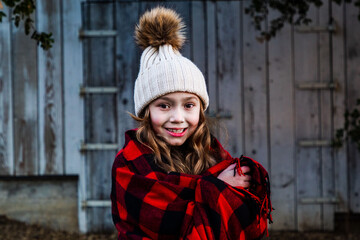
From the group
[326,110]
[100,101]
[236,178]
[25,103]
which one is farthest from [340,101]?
[25,103]

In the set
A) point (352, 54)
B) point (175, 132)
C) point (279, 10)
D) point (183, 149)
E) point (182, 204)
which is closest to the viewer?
point (182, 204)

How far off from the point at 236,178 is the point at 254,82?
95.4 inches

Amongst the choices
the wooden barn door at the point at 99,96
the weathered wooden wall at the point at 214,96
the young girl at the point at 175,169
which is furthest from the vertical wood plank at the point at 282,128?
the young girl at the point at 175,169

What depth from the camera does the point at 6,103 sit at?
3.99 metres

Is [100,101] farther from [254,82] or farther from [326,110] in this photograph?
[326,110]

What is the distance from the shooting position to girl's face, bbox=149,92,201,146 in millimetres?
1646

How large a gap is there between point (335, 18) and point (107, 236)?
2.72m

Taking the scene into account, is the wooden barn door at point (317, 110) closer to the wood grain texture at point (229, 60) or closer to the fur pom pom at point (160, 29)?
the wood grain texture at point (229, 60)

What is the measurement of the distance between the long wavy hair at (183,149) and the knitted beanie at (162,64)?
0.28 ft

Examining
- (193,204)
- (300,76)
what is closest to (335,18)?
(300,76)

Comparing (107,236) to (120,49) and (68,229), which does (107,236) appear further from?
(120,49)

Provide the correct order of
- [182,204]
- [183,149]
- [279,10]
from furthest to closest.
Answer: [279,10]
[183,149]
[182,204]

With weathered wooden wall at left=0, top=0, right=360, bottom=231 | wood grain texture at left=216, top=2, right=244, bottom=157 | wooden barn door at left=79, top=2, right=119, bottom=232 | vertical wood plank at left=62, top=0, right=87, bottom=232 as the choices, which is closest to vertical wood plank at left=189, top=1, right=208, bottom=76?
weathered wooden wall at left=0, top=0, right=360, bottom=231

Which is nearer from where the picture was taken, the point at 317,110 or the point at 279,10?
the point at 279,10
